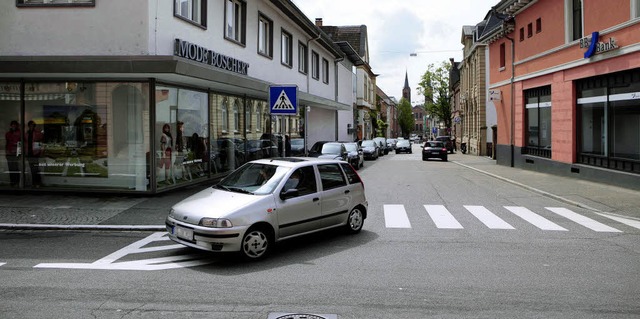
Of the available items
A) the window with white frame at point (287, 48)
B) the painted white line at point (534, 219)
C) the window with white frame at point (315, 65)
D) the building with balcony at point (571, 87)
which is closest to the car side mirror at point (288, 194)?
the painted white line at point (534, 219)

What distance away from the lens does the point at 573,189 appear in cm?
1542

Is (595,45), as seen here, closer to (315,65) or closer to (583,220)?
(583,220)

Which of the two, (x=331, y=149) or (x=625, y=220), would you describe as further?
(x=331, y=149)

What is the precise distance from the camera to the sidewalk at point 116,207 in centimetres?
971

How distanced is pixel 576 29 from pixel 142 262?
1790 centimetres

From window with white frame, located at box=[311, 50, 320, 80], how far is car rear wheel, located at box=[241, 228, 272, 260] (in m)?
22.4

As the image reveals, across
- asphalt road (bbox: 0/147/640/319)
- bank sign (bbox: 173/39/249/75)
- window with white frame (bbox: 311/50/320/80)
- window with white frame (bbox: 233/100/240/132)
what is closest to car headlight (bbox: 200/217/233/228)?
asphalt road (bbox: 0/147/640/319)

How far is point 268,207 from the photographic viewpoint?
24.0ft

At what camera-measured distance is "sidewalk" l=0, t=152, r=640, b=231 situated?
971 cm

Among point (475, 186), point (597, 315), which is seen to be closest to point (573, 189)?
point (475, 186)

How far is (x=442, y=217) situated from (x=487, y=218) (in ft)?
3.10

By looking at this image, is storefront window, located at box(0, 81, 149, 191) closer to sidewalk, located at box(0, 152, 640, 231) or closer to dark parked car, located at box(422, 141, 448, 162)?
sidewalk, located at box(0, 152, 640, 231)

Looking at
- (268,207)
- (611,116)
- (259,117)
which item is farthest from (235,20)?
(611,116)

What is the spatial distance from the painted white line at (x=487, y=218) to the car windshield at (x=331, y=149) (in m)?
11.5
